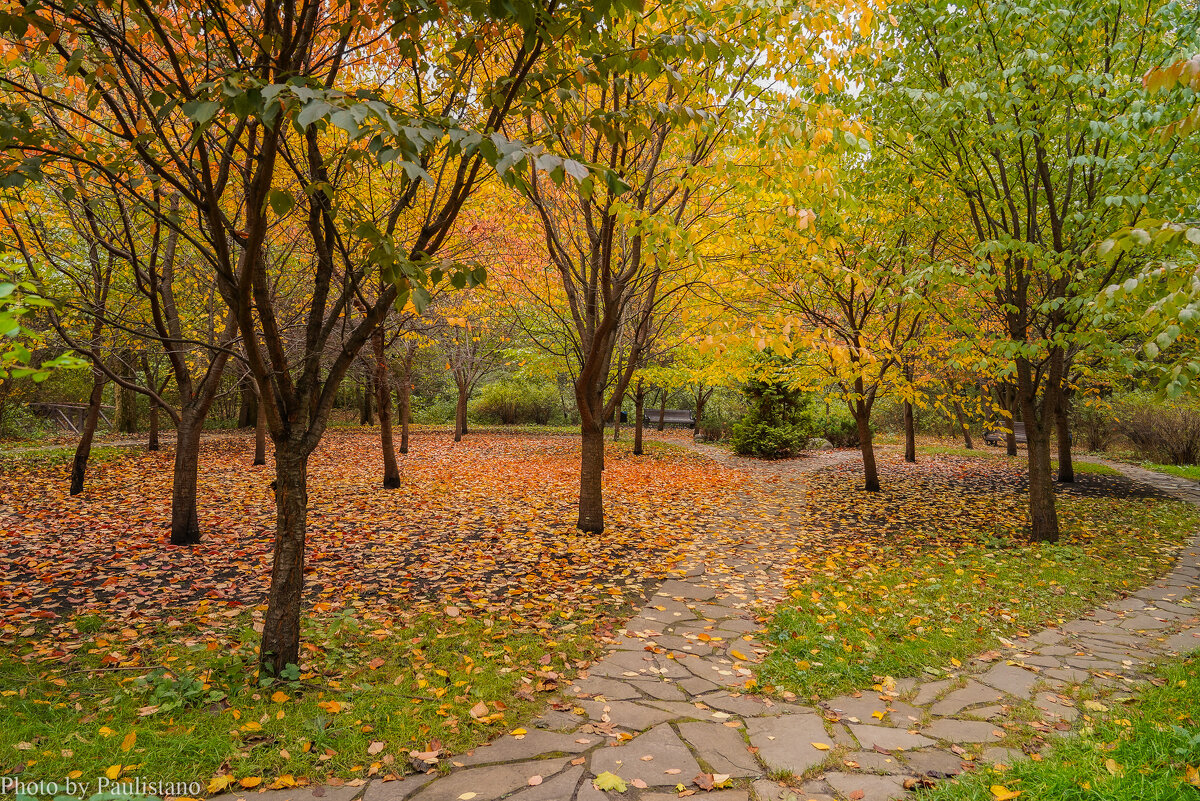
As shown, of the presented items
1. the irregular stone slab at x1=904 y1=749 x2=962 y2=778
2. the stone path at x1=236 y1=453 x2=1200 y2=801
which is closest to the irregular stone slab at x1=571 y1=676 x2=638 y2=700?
the stone path at x1=236 y1=453 x2=1200 y2=801

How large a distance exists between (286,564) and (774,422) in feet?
A: 54.2

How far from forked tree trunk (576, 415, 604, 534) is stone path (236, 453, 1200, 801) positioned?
2935mm

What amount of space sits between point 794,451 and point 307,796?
17.8 m

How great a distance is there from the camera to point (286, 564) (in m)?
3.76

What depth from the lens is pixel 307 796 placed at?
2.68m

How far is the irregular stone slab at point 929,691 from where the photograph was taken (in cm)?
375

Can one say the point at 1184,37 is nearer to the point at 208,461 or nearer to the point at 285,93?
the point at 285,93

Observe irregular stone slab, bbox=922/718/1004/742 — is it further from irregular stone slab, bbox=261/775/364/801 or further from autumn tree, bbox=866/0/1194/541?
autumn tree, bbox=866/0/1194/541

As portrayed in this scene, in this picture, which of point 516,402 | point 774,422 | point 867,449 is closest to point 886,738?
point 867,449

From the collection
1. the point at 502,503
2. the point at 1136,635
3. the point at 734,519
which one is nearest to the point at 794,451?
the point at 734,519

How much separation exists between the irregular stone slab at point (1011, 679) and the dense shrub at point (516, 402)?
24.8 m

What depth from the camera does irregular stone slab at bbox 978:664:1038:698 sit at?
3.83 m

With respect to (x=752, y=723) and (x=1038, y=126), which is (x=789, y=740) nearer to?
(x=752, y=723)

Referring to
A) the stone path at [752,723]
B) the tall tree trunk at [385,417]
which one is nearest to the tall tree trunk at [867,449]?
the stone path at [752,723]
